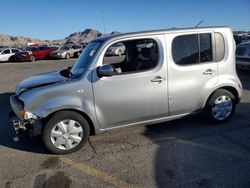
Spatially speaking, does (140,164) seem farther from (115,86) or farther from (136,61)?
(136,61)

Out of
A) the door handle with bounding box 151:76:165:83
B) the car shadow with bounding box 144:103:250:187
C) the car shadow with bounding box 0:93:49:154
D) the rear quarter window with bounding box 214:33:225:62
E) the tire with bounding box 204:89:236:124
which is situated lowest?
the car shadow with bounding box 144:103:250:187

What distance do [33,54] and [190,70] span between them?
27.5 m

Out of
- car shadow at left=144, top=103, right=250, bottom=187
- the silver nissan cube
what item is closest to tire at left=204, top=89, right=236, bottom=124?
the silver nissan cube

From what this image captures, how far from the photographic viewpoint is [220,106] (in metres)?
5.68

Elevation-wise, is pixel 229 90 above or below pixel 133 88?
below

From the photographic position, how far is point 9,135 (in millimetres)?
5672

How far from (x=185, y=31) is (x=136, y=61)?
3.30 feet

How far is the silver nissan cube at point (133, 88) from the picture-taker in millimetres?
4562

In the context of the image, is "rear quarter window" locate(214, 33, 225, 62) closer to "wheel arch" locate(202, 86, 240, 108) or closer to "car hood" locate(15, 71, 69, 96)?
"wheel arch" locate(202, 86, 240, 108)

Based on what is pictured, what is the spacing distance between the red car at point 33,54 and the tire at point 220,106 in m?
26.4

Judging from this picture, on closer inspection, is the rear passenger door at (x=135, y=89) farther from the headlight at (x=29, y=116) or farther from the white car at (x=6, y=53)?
the white car at (x=6, y=53)

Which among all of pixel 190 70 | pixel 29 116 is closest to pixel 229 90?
pixel 190 70

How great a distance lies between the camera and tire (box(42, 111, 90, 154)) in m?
4.54

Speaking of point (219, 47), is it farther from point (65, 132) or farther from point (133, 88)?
point (65, 132)
